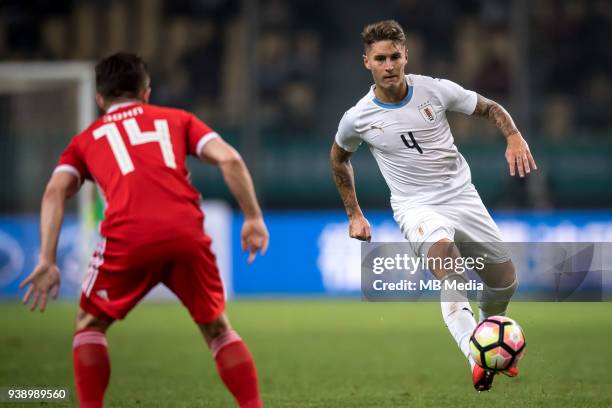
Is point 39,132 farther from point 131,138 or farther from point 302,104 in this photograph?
point 131,138

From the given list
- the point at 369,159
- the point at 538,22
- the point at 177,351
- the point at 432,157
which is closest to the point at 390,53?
the point at 432,157

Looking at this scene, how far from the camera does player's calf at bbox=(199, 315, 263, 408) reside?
A: 4.76 metres

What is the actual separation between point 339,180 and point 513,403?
1688 mm

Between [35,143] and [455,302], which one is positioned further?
[35,143]

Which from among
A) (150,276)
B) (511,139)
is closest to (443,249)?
(511,139)

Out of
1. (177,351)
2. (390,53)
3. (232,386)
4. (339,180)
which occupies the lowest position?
(177,351)

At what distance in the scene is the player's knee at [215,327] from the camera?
4832 millimetres

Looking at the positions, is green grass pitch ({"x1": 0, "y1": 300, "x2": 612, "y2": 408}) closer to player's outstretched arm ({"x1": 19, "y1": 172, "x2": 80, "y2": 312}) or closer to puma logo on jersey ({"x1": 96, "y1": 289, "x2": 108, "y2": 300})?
puma logo on jersey ({"x1": 96, "y1": 289, "x2": 108, "y2": 300})

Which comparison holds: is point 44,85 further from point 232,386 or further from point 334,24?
point 232,386

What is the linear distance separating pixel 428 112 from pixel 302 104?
1288 centimetres

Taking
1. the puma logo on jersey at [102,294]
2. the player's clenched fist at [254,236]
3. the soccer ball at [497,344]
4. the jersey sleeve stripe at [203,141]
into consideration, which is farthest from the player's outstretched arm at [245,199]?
the soccer ball at [497,344]

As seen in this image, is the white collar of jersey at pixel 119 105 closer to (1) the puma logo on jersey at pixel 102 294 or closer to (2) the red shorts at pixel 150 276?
(2) the red shorts at pixel 150 276

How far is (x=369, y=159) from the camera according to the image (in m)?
16.6

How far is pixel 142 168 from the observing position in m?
4.68
